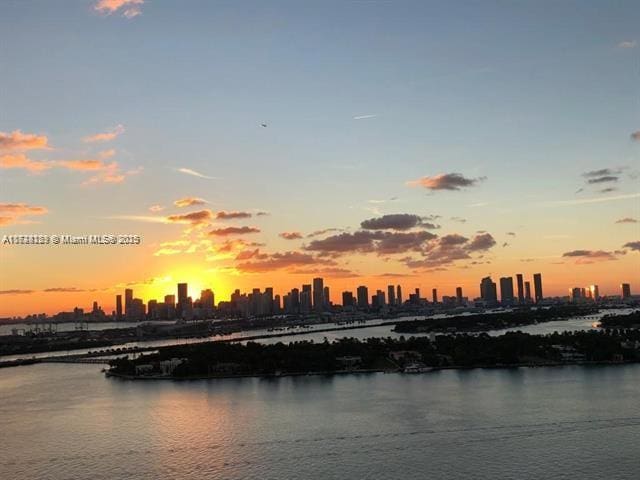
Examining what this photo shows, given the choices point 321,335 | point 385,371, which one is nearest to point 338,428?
point 385,371

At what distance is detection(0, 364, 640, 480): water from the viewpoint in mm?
17359

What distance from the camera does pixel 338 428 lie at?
22.1 m

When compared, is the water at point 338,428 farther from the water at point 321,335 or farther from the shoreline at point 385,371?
the water at point 321,335

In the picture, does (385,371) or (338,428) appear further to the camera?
(385,371)

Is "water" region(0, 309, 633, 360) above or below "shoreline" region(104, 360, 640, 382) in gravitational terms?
below

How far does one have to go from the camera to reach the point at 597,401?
25.2 meters

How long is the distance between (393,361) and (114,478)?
25.8 meters

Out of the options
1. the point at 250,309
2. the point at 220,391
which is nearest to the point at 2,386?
the point at 220,391

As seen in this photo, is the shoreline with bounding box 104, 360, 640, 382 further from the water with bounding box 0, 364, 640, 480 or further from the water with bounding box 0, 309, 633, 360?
the water with bounding box 0, 309, 633, 360

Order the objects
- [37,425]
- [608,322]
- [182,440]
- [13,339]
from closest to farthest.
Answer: [182,440]
[37,425]
[608,322]
[13,339]

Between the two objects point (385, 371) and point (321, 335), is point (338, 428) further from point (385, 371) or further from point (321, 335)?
point (321, 335)

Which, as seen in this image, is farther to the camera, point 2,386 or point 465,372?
point 2,386

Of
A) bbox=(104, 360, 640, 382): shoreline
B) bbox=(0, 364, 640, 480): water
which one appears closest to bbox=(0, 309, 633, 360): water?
bbox=(104, 360, 640, 382): shoreline

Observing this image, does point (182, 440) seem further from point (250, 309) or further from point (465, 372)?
point (250, 309)
